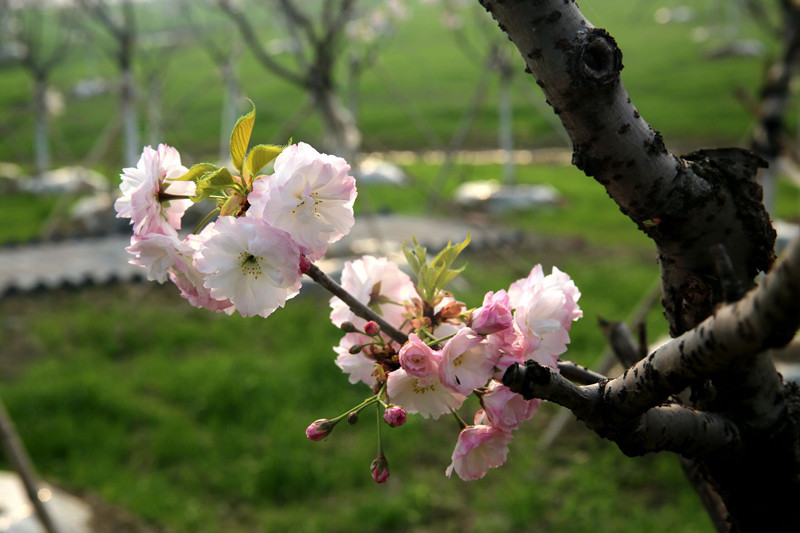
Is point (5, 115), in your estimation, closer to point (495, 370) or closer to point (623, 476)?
point (623, 476)

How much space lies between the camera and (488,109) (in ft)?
65.2

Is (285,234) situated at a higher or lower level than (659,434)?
higher

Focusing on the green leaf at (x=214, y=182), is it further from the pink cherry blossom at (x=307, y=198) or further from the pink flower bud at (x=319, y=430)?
the pink flower bud at (x=319, y=430)

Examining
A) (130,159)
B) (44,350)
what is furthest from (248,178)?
(130,159)

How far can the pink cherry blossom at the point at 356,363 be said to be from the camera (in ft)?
3.09

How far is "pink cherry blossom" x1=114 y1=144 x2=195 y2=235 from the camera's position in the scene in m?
0.84

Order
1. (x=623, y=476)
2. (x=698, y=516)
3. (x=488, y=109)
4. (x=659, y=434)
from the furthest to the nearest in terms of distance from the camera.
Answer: (x=488, y=109) → (x=623, y=476) → (x=698, y=516) → (x=659, y=434)

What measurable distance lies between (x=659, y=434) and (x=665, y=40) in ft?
92.0

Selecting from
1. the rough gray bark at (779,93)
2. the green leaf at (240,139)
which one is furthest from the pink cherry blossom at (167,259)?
the rough gray bark at (779,93)

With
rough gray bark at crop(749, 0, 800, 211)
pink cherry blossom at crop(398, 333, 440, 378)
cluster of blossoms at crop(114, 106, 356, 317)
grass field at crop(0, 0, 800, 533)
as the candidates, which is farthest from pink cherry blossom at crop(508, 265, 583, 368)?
rough gray bark at crop(749, 0, 800, 211)

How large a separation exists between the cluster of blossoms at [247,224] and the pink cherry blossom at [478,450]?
254 millimetres

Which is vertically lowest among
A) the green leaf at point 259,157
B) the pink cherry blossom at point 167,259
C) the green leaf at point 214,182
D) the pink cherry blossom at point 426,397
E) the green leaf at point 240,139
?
the pink cherry blossom at point 426,397

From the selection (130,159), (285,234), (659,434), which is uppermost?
(130,159)

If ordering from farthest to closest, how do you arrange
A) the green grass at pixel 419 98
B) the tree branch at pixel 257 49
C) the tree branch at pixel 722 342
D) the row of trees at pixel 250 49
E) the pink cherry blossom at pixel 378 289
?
1. the green grass at pixel 419 98
2. the row of trees at pixel 250 49
3. the tree branch at pixel 257 49
4. the pink cherry blossom at pixel 378 289
5. the tree branch at pixel 722 342
